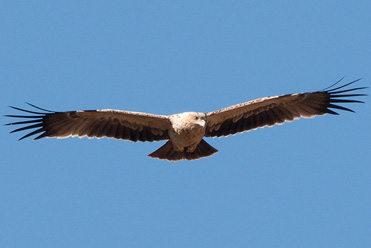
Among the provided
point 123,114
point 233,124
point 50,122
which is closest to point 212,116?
point 233,124

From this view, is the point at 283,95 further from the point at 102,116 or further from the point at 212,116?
the point at 102,116

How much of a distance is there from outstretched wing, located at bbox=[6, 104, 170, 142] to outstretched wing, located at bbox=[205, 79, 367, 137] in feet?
3.07

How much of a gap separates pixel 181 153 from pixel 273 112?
1735 millimetres

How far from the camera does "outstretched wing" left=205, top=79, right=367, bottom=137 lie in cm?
1522

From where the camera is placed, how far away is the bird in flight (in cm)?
1505

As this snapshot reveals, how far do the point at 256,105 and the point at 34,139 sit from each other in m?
3.80

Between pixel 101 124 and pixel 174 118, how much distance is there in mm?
1343

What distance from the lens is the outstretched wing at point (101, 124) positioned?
15.0m

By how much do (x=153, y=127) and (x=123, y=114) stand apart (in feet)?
2.05

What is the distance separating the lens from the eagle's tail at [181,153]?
50.4 feet

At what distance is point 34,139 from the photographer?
15.0 metres

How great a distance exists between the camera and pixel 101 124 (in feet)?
50.1

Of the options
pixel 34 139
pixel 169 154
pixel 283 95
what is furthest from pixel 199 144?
pixel 34 139

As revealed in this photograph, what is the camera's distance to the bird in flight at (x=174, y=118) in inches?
592
